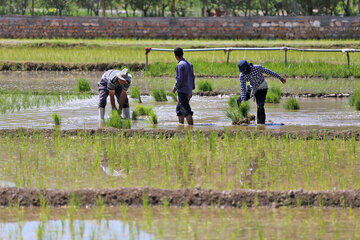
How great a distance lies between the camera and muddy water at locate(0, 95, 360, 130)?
11.2 meters

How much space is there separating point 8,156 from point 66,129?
1922mm

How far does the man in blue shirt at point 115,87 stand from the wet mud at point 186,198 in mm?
4051

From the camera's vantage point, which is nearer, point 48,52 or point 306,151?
point 306,151

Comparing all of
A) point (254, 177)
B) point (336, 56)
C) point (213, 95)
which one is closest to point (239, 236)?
point (254, 177)

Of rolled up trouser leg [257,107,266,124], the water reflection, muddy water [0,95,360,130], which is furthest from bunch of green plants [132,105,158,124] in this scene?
the water reflection

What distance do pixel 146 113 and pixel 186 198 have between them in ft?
19.5

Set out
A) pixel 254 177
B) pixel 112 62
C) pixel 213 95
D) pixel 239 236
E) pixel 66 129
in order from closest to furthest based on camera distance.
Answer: pixel 239 236, pixel 254 177, pixel 66 129, pixel 213 95, pixel 112 62

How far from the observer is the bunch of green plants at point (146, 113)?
1127 cm

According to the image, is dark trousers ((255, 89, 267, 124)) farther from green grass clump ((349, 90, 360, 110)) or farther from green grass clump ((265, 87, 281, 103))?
green grass clump ((265, 87, 281, 103))

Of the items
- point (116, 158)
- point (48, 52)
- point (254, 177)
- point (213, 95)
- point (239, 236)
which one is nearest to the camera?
point (239, 236)

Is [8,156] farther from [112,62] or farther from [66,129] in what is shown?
[112,62]

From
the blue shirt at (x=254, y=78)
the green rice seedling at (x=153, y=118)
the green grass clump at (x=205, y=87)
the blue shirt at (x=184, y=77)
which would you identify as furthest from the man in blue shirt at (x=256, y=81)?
the green grass clump at (x=205, y=87)

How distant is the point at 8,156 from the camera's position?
8594mm

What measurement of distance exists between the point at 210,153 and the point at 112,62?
1362 centimetres
